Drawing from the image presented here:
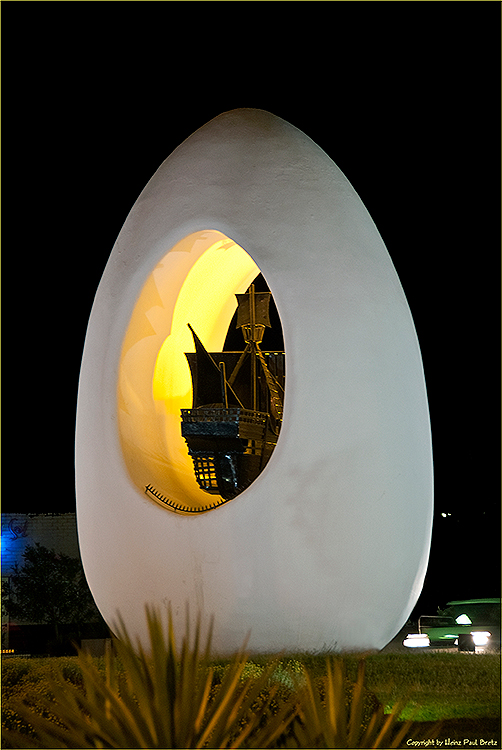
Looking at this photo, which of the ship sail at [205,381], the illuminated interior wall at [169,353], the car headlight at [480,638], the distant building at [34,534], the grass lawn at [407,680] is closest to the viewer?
the grass lawn at [407,680]

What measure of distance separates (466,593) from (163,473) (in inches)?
481

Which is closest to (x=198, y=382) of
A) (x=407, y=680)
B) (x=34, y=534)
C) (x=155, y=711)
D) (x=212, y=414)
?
(x=212, y=414)

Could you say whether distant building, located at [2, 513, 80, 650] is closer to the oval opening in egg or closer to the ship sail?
the oval opening in egg

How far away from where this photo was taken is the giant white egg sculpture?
7.52 meters

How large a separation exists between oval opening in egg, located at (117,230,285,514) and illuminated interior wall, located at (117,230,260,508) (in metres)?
0.01

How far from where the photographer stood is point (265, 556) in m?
7.44

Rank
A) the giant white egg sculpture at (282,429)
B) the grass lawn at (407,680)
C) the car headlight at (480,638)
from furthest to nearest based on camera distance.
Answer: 1. the car headlight at (480,638)
2. the giant white egg sculpture at (282,429)
3. the grass lawn at (407,680)

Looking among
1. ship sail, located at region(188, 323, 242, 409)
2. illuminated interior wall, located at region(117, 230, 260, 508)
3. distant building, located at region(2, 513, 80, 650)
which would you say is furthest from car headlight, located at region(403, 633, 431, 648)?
distant building, located at region(2, 513, 80, 650)

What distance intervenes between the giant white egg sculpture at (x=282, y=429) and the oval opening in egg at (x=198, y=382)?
4 centimetres

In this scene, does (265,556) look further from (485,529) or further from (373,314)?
(485,529)

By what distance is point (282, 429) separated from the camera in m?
7.62

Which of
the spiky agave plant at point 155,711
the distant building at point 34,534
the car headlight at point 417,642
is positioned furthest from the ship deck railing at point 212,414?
the distant building at point 34,534

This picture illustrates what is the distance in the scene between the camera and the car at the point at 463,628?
11234mm

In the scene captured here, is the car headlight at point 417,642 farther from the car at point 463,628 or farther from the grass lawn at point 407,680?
the grass lawn at point 407,680
